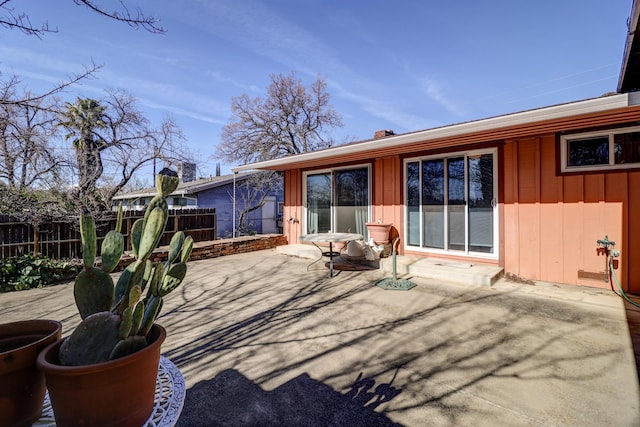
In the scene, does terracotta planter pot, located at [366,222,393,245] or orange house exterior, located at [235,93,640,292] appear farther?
terracotta planter pot, located at [366,222,393,245]

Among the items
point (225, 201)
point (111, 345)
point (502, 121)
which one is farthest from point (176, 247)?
point (225, 201)

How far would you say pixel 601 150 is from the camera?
4211mm

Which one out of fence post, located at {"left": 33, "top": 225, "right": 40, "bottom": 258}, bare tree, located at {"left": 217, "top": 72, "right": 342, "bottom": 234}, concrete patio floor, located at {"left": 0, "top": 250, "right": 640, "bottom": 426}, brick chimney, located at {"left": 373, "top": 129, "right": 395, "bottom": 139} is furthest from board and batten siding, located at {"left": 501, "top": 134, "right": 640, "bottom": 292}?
bare tree, located at {"left": 217, "top": 72, "right": 342, "bottom": 234}

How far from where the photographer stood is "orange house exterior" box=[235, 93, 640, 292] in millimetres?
3959

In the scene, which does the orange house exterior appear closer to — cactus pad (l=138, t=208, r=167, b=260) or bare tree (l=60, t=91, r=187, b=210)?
cactus pad (l=138, t=208, r=167, b=260)

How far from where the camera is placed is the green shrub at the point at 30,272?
16.2ft

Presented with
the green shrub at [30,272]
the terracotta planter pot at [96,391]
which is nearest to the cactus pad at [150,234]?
the terracotta planter pot at [96,391]

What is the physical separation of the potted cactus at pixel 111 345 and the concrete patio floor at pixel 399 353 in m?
1.05

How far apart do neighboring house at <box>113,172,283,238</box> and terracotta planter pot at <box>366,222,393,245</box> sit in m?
8.19

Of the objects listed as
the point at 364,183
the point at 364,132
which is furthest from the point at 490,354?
the point at 364,132

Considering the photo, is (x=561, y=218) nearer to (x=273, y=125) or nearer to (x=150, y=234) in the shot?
(x=150, y=234)

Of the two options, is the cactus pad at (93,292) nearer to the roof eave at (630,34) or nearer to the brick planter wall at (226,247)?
the roof eave at (630,34)

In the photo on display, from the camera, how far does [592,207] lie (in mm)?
4254

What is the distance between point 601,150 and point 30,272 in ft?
30.4
